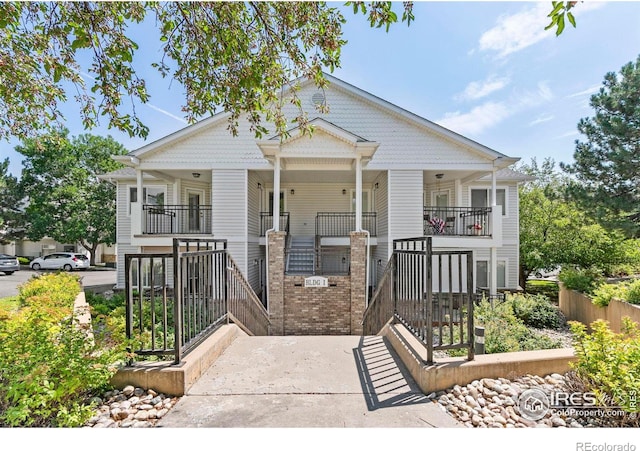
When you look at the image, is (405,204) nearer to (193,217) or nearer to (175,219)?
(193,217)

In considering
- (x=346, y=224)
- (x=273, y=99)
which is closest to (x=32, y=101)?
(x=273, y=99)

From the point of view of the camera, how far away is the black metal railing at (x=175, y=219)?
11.6m

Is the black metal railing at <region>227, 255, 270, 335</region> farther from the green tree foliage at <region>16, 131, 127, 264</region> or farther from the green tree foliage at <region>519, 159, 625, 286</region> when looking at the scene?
the green tree foliage at <region>16, 131, 127, 264</region>

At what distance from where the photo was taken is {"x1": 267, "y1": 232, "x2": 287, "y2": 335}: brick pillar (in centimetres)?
946

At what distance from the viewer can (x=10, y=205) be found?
26812 millimetres

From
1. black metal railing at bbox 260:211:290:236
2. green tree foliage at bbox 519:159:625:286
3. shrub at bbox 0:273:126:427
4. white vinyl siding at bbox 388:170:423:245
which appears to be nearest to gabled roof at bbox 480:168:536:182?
green tree foliage at bbox 519:159:625:286

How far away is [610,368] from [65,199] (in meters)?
32.2

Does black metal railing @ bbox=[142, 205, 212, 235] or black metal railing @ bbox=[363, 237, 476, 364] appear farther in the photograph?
black metal railing @ bbox=[142, 205, 212, 235]

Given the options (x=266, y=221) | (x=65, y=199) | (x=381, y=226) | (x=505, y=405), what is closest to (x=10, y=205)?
(x=65, y=199)

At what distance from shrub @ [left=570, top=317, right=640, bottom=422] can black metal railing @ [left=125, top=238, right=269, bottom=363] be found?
3.84 metres

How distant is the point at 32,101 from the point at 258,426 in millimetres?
6137

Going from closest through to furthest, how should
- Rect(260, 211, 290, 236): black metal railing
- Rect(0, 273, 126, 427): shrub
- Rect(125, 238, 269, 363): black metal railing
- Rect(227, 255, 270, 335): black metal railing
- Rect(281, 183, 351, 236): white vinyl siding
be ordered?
Rect(0, 273, 126, 427): shrub
Rect(125, 238, 269, 363): black metal railing
Rect(227, 255, 270, 335): black metal railing
Rect(260, 211, 290, 236): black metal railing
Rect(281, 183, 351, 236): white vinyl siding

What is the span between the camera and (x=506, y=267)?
13297 mm
